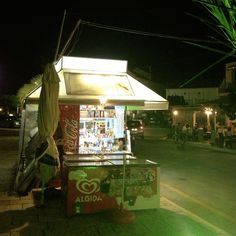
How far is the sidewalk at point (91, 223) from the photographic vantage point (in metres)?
6.30

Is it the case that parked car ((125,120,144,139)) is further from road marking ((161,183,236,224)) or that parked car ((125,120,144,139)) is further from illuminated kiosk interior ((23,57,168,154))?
road marking ((161,183,236,224))

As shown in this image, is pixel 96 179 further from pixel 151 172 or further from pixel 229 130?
pixel 229 130

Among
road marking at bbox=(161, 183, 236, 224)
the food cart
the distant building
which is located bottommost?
road marking at bbox=(161, 183, 236, 224)

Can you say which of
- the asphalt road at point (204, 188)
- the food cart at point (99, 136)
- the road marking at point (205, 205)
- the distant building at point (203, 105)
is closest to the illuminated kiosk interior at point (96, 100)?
the food cart at point (99, 136)

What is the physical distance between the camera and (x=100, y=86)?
383 inches

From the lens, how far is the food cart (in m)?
7.25

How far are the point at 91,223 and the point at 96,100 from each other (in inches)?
127

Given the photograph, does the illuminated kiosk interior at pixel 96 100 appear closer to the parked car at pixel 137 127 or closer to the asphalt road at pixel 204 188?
the asphalt road at pixel 204 188

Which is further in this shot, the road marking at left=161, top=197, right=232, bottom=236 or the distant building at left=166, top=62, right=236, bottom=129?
the distant building at left=166, top=62, right=236, bottom=129

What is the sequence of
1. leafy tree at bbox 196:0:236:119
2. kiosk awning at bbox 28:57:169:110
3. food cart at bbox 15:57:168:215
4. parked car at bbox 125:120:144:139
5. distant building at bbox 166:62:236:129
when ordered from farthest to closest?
distant building at bbox 166:62:236:129 → parked car at bbox 125:120:144:139 → kiosk awning at bbox 28:57:169:110 → food cart at bbox 15:57:168:215 → leafy tree at bbox 196:0:236:119

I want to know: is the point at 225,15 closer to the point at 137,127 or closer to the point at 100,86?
the point at 100,86

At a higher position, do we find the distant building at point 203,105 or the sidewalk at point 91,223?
the distant building at point 203,105

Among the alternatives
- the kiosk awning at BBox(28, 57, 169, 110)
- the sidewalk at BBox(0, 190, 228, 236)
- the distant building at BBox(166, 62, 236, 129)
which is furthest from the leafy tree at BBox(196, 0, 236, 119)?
the distant building at BBox(166, 62, 236, 129)

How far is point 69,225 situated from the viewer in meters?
6.66
